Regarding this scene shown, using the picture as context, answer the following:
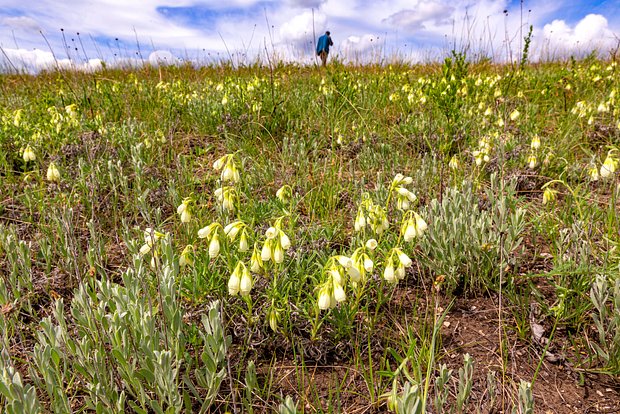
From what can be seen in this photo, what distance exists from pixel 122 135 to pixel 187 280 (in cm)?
316

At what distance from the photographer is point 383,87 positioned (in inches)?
294

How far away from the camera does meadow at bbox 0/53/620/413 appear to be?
69.8 inches

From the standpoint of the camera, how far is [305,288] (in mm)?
2500

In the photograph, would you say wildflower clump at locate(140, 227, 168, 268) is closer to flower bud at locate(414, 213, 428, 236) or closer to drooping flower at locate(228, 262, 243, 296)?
drooping flower at locate(228, 262, 243, 296)

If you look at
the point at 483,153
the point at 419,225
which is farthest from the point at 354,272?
the point at 483,153

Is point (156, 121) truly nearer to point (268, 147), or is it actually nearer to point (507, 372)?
point (268, 147)

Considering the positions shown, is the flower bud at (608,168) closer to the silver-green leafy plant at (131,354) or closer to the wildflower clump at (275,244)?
the wildflower clump at (275,244)

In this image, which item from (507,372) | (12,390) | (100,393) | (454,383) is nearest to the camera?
(12,390)

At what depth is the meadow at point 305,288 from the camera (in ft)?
5.82

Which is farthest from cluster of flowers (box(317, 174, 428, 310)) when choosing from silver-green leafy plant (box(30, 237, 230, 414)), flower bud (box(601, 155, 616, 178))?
flower bud (box(601, 155, 616, 178))

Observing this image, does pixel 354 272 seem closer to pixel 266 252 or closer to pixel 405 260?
pixel 405 260

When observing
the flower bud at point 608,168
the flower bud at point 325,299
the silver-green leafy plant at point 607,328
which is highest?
the flower bud at point 608,168

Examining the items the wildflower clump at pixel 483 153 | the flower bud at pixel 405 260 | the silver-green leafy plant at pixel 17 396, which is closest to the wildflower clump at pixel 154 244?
the silver-green leafy plant at pixel 17 396

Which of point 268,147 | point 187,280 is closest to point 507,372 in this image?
point 187,280
